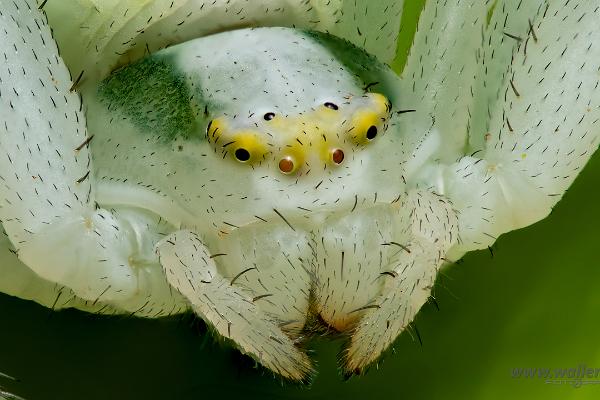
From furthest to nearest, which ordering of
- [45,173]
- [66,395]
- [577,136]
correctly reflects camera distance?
[66,395] < [577,136] < [45,173]

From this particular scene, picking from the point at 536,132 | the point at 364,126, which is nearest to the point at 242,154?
the point at 364,126

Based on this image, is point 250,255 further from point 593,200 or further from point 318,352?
point 593,200

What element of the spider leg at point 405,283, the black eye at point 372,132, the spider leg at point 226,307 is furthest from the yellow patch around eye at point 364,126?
the spider leg at point 226,307

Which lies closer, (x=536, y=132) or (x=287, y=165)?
(x=287, y=165)

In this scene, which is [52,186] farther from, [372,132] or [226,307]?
[372,132]

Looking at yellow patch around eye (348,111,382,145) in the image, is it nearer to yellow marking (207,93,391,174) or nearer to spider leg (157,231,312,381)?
yellow marking (207,93,391,174)

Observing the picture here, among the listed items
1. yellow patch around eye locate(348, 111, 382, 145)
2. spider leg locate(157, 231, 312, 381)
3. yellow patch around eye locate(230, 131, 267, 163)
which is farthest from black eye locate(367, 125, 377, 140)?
spider leg locate(157, 231, 312, 381)

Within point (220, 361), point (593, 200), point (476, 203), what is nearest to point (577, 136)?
point (476, 203)
